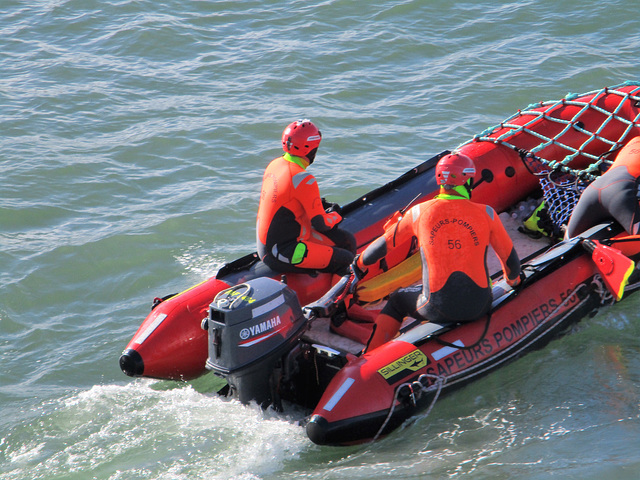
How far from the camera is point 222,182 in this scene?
7410 mm

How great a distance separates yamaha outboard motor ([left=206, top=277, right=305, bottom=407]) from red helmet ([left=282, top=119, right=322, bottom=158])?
0.90m

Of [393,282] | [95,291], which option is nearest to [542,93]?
[393,282]

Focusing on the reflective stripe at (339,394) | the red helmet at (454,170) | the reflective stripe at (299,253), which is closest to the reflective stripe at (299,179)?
the reflective stripe at (299,253)

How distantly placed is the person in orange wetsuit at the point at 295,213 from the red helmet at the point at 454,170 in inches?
33.6

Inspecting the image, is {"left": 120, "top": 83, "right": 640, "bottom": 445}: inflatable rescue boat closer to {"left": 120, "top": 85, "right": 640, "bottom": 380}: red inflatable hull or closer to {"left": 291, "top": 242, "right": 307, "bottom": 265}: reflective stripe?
{"left": 120, "top": 85, "right": 640, "bottom": 380}: red inflatable hull

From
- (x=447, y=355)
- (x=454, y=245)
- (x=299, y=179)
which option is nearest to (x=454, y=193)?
(x=454, y=245)

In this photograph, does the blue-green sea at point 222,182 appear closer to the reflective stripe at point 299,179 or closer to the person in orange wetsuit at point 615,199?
Result: the person in orange wetsuit at point 615,199

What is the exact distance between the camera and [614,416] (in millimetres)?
3865

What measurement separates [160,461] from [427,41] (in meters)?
7.19

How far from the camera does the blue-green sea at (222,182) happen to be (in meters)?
3.81

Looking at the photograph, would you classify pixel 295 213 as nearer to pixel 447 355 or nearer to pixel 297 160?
pixel 297 160

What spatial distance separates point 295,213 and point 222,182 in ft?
9.70

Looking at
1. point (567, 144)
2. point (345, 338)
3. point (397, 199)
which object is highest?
point (567, 144)

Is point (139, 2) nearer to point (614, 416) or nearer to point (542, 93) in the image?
point (542, 93)
